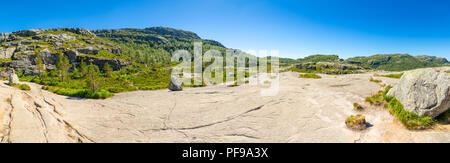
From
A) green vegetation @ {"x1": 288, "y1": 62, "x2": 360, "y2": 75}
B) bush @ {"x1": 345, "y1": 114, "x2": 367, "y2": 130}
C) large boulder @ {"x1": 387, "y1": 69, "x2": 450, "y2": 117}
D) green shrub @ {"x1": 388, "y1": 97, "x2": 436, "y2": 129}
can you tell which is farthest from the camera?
green vegetation @ {"x1": 288, "y1": 62, "x2": 360, "y2": 75}

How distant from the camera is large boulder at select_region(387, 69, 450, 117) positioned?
9.96m

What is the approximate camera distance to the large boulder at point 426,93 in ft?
32.7

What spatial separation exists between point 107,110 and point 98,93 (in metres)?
8.61

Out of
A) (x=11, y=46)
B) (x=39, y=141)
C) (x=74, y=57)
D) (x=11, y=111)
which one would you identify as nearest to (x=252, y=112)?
(x=39, y=141)

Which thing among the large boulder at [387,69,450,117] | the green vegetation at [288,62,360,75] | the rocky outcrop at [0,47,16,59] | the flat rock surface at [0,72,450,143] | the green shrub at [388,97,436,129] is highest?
the rocky outcrop at [0,47,16,59]

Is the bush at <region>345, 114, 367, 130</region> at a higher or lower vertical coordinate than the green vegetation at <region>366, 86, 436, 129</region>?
lower

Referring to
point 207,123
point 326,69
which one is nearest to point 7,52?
point 207,123

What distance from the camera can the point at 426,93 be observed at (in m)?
10.7

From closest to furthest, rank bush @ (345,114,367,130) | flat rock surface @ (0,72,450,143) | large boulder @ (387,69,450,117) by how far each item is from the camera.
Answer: large boulder @ (387,69,450,117), flat rock surface @ (0,72,450,143), bush @ (345,114,367,130)

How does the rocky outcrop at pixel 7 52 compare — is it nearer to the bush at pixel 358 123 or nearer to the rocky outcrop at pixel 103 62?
the rocky outcrop at pixel 103 62

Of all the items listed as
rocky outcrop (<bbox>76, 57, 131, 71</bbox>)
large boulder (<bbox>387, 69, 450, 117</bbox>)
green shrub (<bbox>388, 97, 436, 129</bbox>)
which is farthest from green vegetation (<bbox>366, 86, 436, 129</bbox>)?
rocky outcrop (<bbox>76, 57, 131, 71</bbox>)

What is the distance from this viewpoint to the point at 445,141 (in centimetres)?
824

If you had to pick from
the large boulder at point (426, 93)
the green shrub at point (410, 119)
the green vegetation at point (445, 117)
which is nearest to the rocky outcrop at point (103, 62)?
the green shrub at point (410, 119)

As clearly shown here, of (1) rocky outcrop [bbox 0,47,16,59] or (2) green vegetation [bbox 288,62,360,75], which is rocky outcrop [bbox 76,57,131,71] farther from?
(2) green vegetation [bbox 288,62,360,75]
